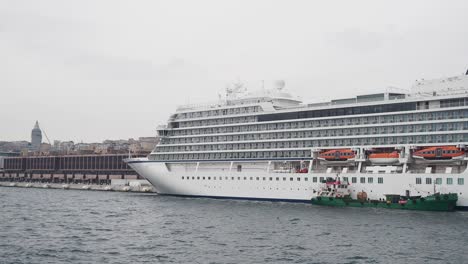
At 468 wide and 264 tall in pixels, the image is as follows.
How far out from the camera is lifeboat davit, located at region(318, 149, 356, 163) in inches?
2382

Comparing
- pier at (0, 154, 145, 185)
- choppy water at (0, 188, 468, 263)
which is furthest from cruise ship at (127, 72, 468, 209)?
pier at (0, 154, 145, 185)

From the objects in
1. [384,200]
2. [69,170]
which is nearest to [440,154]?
[384,200]

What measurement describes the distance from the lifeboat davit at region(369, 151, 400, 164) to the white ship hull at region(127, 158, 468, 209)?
5.40 ft

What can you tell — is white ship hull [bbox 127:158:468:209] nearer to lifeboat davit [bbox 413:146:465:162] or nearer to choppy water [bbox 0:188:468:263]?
lifeboat davit [bbox 413:146:465:162]

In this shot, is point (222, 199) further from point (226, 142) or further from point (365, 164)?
point (365, 164)

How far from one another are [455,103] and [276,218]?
71.2 ft

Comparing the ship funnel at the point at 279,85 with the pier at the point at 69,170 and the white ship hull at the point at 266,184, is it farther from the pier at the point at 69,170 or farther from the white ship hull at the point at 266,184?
the pier at the point at 69,170

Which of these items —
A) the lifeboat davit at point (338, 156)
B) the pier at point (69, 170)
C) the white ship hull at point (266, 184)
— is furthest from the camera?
the pier at point (69, 170)

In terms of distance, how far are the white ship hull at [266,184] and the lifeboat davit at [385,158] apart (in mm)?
1647

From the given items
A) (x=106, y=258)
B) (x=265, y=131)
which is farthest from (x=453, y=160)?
(x=106, y=258)

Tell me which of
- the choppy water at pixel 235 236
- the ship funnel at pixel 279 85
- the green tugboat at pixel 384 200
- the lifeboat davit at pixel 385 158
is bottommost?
the choppy water at pixel 235 236

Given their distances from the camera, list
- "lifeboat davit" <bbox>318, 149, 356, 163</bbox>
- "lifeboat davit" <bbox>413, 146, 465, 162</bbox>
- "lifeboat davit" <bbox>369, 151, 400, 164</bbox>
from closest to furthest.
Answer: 1. "lifeboat davit" <bbox>413, 146, 465, 162</bbox>
2. "lifeboat davit" <bbox>369, 151, 400, 164</bbox>
3. "lifeboat davit" <bbox>318, 149, 356, 163</bbox>

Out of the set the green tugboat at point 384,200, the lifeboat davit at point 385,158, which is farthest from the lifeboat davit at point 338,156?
the green tugboat at point 384,200

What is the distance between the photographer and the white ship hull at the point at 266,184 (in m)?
54.4
